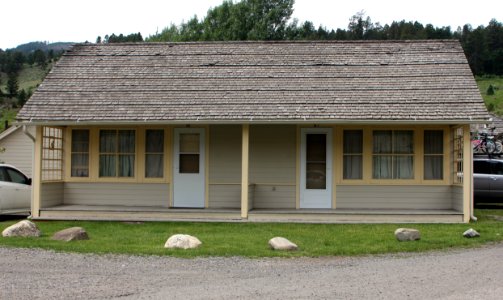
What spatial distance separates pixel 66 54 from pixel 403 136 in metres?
9.74

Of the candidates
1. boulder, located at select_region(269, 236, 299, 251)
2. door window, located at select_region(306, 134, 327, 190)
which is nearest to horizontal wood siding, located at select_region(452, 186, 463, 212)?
door window, located at select_region(306, 134, 327, 190)

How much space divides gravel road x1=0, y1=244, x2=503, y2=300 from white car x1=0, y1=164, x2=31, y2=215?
5818 millimetres

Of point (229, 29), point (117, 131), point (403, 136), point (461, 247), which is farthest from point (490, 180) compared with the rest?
point (229, 29)

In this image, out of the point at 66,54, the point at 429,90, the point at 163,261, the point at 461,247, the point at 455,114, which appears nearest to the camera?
the point at 163,261

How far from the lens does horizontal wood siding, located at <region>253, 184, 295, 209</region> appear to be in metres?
16.6

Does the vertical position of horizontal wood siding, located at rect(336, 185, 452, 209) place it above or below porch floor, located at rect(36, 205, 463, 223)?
above

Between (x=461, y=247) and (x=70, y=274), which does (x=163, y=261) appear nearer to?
(x=70, y=274)

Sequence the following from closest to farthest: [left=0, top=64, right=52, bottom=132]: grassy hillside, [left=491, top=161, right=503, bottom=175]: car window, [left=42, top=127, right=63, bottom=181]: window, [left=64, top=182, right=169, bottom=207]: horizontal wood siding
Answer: [left=64, top=182, right=169, bottom=207]: horizontal wood siding < [left=42, top=127, right=63, bottom=181]: window < [left=491, top=161, right=503, bottom=175]: car window < [left=0, top=64, right=52, bottom=132]: grassy hillside

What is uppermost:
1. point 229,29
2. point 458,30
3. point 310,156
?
point 458,30

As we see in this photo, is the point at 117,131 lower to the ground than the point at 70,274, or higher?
higher

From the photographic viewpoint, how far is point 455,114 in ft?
49.0

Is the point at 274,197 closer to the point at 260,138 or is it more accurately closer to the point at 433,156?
the point at 260,138

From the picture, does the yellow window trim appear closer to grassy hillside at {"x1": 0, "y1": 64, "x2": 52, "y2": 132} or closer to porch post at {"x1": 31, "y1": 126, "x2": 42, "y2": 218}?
porch post at {"x1": 31, "y1": 126, "x2": 42, "y2": 218}

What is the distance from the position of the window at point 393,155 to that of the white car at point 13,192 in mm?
9179
